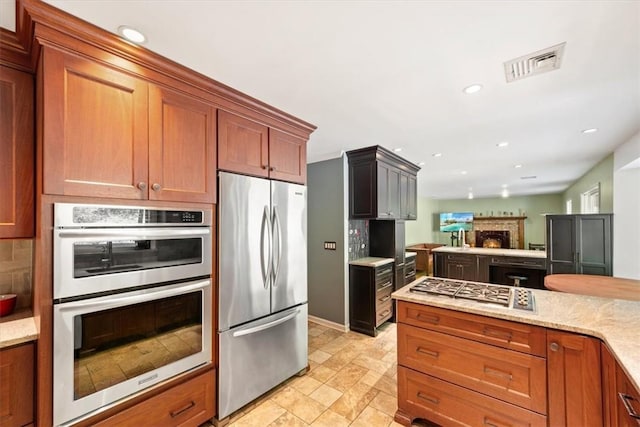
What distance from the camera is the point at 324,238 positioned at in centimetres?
388

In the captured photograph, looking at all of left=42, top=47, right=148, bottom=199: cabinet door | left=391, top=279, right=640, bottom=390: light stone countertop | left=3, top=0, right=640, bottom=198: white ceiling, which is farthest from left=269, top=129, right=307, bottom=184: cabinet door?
left=391, top=279, right=640, bottom=390: light stone countertop

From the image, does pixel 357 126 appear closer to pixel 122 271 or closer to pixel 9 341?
pixel 122 271

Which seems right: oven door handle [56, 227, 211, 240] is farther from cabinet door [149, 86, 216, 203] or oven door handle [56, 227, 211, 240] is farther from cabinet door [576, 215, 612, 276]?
cabinet door [576, 215, 612, 276]

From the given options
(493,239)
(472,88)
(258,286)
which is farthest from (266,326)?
(493,239)

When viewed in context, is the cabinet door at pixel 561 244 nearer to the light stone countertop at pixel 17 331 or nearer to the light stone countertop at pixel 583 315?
the light stone countertop at pixel 583 315

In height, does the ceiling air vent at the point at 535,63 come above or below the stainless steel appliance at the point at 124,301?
above

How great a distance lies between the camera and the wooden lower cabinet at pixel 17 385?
126 cm

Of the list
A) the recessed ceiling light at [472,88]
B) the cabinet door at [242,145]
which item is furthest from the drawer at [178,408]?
the recessed ceiling light at [472,88]

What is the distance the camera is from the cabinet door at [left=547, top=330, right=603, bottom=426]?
4.52 ft

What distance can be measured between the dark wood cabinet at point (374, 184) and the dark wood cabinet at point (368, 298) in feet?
2.51

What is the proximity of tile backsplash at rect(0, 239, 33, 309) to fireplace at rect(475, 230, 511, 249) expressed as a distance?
12.7 meters

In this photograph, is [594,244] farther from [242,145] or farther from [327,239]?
[242,145]

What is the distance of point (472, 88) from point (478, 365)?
6.38 feet

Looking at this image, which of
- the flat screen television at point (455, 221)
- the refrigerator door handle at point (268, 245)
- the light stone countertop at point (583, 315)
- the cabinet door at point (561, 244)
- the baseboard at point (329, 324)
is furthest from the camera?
the flat screen television at point (455, 221)
